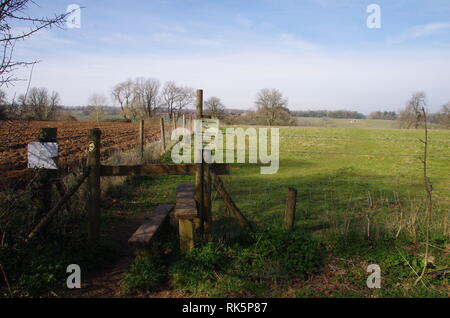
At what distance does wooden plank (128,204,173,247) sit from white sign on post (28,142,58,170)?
1.53 meters

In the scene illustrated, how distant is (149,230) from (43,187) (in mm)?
1632

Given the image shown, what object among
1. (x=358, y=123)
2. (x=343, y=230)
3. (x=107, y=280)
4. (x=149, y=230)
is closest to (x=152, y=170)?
(x=149, y=230)

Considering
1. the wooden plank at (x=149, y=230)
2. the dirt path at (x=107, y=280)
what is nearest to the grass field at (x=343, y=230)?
the wooden plank at (x=149, y=230)

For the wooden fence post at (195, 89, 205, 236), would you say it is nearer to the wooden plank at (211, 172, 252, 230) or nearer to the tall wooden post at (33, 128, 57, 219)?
the wooden plank at (211, 172, 252, 230)

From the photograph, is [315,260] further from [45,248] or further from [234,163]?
[234,163]

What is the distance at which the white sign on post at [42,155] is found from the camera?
4.29 m

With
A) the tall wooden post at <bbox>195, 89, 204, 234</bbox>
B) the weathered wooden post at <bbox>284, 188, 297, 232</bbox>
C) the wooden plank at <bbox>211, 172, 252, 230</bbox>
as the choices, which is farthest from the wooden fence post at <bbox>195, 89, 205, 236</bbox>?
the weathered wooden post at <bbox>284, 188, 297, 232</bbox>

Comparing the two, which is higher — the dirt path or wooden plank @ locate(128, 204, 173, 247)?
wooden plank @ locate(128, 204, 173, 247)

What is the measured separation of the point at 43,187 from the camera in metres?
4.36

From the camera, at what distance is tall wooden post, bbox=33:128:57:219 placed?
4324 millimetres

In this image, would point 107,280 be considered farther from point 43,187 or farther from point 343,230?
point 343,230
